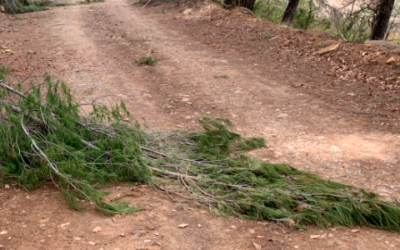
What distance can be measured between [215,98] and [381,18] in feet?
20.8

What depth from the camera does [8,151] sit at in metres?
3.54

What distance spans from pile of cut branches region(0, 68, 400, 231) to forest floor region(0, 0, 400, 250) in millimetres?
125

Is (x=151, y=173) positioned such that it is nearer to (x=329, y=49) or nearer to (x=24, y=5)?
(x=329, y=49)

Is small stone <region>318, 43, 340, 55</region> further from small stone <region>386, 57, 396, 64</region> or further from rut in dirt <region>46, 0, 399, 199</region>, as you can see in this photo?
small stone <region>386, 57, 396, 64</region>

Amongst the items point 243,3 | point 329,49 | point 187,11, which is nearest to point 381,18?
point 329,49

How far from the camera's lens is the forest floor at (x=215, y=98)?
125 inches

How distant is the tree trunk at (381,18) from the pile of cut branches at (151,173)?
8126 mm

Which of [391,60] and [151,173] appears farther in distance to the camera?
[391,60]

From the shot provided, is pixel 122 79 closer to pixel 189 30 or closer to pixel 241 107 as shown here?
pixel 241 107

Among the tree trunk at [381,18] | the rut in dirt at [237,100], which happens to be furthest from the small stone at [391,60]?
the tree trunk at [381,18]

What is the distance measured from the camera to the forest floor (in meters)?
3.17

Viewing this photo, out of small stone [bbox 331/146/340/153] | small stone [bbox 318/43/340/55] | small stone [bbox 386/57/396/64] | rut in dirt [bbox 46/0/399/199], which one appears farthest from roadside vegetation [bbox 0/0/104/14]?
small stone [bbox 331/146/340/153]

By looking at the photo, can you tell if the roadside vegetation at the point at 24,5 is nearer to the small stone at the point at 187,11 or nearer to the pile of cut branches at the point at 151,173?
the small stone at the point at 187,11

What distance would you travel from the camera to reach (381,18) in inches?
413
